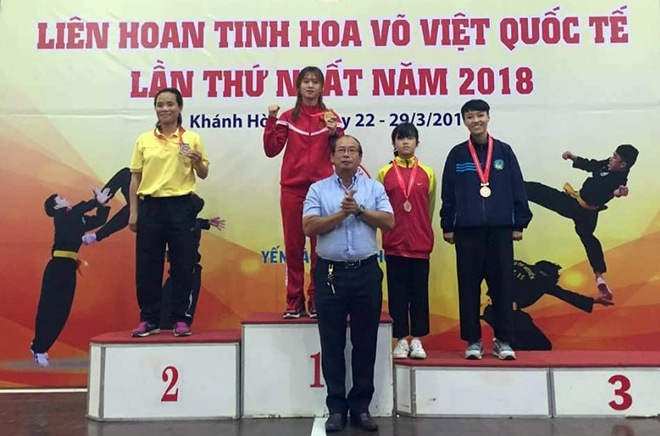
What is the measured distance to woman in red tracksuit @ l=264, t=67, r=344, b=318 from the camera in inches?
119

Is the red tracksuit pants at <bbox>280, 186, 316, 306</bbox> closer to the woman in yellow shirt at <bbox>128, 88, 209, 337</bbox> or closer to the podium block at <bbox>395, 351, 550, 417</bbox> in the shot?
the woman in yellow shirt at <bbox>128, 88, 209, 337</bbox>

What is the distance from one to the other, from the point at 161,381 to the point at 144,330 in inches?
12.3

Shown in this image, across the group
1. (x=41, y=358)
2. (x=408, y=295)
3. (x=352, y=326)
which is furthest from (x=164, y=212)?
(x=41, y=358)

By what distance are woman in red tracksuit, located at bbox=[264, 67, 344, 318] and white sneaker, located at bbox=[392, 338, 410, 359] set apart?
544mm

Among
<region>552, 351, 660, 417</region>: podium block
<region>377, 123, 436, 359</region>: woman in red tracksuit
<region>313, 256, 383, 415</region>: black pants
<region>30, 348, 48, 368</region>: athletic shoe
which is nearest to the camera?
<region>313, 256, 383, 415</region>: black pants

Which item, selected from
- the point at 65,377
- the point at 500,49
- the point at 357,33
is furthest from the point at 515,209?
the point at 65,377

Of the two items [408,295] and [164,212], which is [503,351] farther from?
[164,212]

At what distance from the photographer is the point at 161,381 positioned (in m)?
2.92

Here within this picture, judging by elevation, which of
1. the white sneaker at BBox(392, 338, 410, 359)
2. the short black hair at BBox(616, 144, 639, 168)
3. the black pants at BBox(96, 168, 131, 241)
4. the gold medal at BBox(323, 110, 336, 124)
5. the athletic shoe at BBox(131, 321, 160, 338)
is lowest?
the white sneaker at BBox(392, 338, 410, 359)

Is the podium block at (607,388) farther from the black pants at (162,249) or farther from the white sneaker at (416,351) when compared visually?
the black pants at (162,249)

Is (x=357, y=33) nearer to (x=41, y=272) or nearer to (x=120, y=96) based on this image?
(x=120, y=96)

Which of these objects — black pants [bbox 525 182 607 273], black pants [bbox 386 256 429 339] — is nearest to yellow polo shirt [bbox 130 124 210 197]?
black pants [bbox 386 256 429 339]

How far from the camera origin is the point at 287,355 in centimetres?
294

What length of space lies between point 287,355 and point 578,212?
235cm
